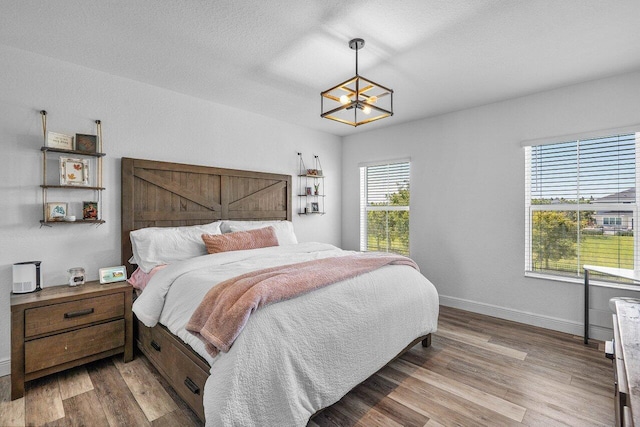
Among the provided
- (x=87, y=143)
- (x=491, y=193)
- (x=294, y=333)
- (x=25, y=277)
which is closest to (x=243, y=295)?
(x=294, y=333)

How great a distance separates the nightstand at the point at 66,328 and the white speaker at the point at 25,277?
6cm

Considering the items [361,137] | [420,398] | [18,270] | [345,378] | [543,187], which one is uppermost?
[361,137]

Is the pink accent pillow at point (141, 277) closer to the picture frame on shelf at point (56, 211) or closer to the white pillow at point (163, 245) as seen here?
the white pillow at point (163, 245)

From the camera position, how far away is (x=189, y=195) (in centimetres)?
337

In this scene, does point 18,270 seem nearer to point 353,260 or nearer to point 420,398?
point 353,260

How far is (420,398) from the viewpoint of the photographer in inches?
81.9

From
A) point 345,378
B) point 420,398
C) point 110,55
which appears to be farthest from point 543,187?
point 110,55

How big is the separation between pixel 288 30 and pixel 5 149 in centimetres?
237

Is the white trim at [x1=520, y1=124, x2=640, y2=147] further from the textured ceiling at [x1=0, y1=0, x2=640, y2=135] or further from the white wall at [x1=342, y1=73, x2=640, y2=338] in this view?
the textured ceiling at [x1=0, y1=0, x2=640, y2=135]

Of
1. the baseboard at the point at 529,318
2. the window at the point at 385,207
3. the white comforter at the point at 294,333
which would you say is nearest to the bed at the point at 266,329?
the white comforter at the point at 294,333

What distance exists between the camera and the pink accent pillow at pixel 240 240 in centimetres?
294

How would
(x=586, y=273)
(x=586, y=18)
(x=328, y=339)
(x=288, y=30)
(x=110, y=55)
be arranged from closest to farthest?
(x=328, y=339) < (x=586, y=18) < (x=288, y=30) < (x=110, y=55) < (x=586, y=273)

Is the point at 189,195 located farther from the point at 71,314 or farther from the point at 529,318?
A: the point at 529,318

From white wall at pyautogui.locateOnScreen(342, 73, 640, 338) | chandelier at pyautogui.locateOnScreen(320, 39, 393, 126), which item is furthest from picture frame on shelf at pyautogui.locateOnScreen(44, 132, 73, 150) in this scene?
white wall at pyautogui.locateOnScreen(342, 73, 640, 338)
